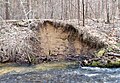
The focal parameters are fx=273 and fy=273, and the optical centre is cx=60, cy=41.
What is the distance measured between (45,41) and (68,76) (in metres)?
7.08

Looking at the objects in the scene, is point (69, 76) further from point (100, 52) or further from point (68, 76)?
point (100, 52)

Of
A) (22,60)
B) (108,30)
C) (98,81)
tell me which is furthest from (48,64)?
(108,30)

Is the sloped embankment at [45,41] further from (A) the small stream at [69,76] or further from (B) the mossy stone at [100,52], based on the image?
(A) the small stream at [69,76]

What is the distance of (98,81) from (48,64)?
4368mm

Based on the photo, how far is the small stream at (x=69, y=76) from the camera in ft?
35.2

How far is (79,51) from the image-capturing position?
17.1 meters

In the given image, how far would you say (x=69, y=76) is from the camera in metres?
11.6

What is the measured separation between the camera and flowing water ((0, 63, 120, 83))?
10742 mm

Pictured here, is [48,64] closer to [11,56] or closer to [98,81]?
[11,56]

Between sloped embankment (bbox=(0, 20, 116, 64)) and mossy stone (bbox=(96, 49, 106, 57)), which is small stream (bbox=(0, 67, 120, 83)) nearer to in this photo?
mossy stone (bbox=(96, 49, 106, 57))

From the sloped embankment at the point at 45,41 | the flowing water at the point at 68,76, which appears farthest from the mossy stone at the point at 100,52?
the flowing water at the point at 68,76

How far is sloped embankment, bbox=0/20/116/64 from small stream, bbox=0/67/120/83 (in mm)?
2730

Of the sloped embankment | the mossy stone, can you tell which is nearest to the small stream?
the mossy stone

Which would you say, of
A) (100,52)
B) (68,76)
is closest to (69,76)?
(68,76)
